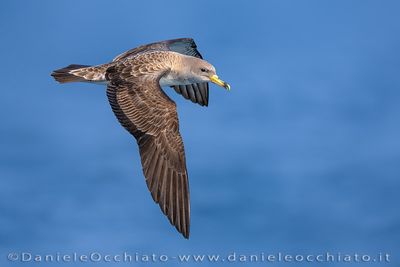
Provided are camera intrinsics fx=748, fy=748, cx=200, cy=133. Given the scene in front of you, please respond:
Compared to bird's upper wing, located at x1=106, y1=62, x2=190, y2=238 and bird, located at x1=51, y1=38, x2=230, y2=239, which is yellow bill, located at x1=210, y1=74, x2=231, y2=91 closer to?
bird, located at x1=51, y1=38, x2=230, y2=239

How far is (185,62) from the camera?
19625mm

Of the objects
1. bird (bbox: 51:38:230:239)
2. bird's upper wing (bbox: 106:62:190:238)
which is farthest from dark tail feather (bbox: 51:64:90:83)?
bird's upper wing (bbox: 106:62:190:238)

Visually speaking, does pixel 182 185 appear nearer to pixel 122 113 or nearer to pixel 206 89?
pixel 122 113

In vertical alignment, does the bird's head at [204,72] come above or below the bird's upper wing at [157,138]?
above

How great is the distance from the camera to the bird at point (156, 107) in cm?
1670

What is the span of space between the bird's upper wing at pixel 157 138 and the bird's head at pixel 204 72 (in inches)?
61.9

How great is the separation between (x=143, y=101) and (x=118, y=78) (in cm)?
122

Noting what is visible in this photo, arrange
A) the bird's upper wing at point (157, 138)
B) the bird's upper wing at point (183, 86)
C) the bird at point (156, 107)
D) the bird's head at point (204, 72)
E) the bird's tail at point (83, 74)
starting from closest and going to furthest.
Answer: the bird's upper wing at point (157, 138) → the bird at point (156, 107) → the bird's tail at point (83, 74) → the bird's head at point (204, 72) → the bird's upper wing at point (183, 86)

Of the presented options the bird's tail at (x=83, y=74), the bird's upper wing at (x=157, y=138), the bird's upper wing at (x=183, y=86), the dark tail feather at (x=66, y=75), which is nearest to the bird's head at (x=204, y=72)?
the bird's upper wing at (x=157, y=138)

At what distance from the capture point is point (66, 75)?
19.5 meters

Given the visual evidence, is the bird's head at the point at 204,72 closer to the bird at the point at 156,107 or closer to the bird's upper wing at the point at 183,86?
the bird at the point at 156,107

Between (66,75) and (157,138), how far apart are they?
3760 mm

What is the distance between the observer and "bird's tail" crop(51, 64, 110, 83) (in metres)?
19.2

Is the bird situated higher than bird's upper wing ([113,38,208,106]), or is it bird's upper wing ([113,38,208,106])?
bird's upper wing ([113,38,208,106])
